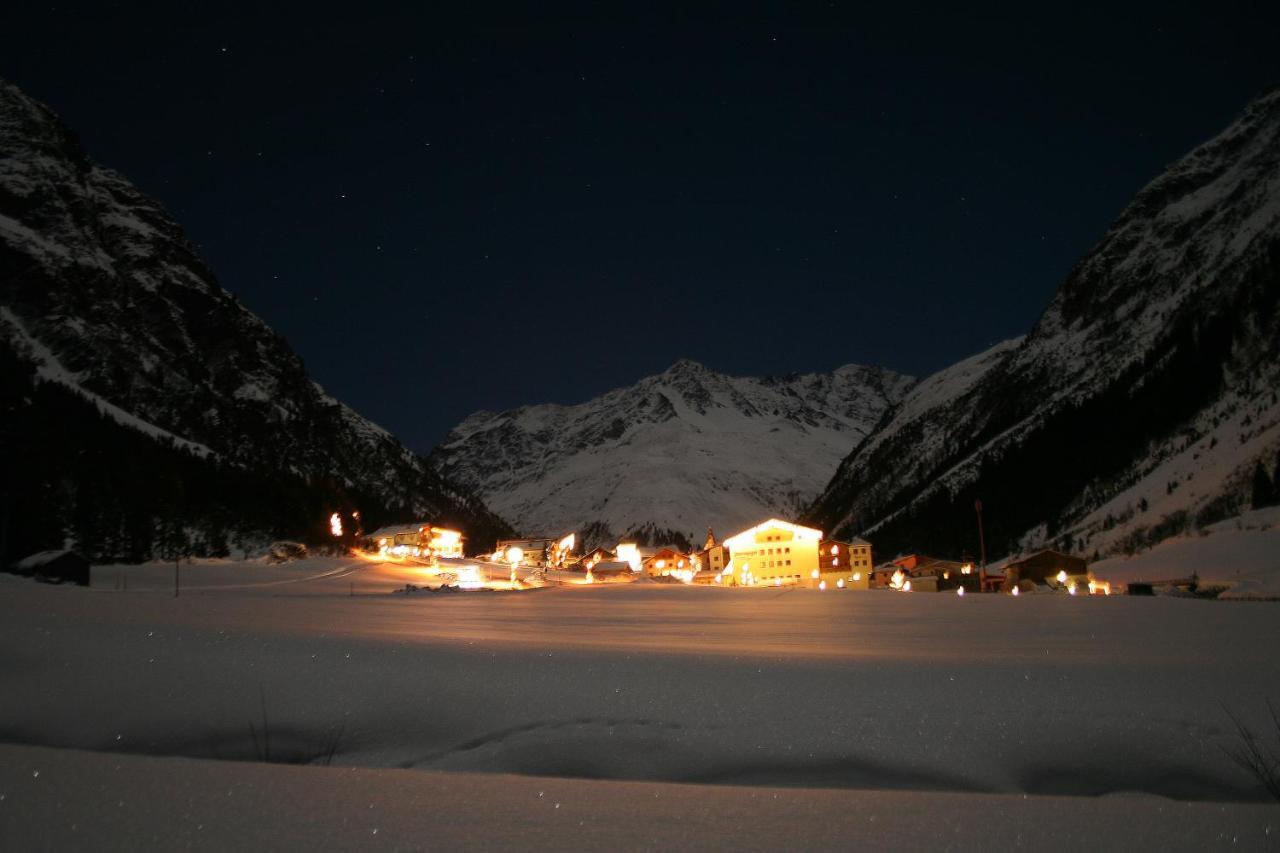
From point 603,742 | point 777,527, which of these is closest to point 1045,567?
point 777,527

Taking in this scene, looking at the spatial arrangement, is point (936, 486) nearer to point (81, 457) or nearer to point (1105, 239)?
point (1105, 239)

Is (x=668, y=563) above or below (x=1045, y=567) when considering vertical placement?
below

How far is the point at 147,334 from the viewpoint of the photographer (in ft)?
509

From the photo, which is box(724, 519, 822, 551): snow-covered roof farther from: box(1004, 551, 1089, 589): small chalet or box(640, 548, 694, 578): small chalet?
box(640, 548, 694, 578): small chalet

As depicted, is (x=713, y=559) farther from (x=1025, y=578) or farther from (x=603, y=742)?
(x=603, y=742)

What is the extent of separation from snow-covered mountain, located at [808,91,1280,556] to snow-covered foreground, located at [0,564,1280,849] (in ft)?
270

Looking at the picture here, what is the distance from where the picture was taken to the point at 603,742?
17.5 ft

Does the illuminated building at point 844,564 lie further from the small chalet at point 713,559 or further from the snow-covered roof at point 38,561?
the snow-covered roof at point 38,561

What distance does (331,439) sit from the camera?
574 ft

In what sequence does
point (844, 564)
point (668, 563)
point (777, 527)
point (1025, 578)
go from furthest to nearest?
point (668, 563) < point (844, 564) < point (777, 527) < point (1025, 578)

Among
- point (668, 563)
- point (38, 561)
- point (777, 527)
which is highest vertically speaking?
point (38, 561)

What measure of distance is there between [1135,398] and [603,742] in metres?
127

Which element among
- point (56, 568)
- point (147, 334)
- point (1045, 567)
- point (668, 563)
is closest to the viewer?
point (56, 568)

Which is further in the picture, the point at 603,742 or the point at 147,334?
the point at 147,334
